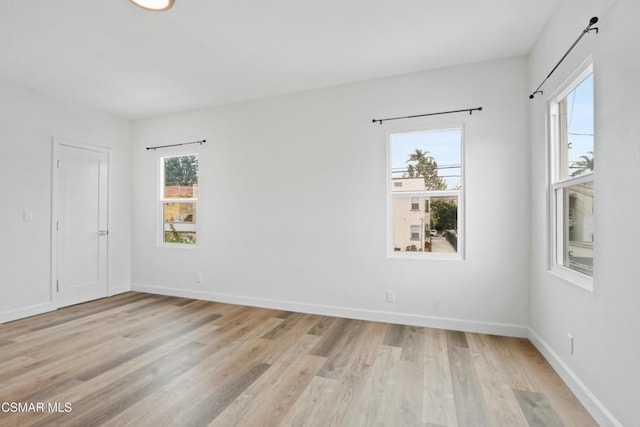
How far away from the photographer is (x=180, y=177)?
16.4 ft

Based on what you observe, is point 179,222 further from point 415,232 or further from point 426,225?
point 426,225

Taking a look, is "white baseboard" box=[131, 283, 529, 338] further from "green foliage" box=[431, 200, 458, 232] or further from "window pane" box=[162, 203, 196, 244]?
"green foliage" box=[431, 200, 458, 232]

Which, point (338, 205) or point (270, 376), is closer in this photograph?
point (270, 376)

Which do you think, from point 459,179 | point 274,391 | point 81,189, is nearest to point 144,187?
point 81,189

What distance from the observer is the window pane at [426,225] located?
350 cm

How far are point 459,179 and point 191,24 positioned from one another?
9.54 feet

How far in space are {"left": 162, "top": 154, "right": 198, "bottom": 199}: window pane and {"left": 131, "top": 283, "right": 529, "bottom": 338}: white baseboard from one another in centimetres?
146

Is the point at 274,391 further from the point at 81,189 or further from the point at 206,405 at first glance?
the point at 81,189

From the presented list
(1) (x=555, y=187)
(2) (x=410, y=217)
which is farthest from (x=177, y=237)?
(1) (x=555, y=187)

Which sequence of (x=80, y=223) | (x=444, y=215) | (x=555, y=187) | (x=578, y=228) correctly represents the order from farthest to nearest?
(x=80, y=223)
(x=444, y=215)
(x=555, y=187)
(x=578, y=228)

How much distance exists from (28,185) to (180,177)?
1765 millimetres

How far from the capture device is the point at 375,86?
375 cm

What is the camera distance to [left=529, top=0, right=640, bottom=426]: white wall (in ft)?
5.23

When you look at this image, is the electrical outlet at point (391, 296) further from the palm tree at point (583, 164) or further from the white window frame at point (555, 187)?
the palm tree at point (583, 164)
